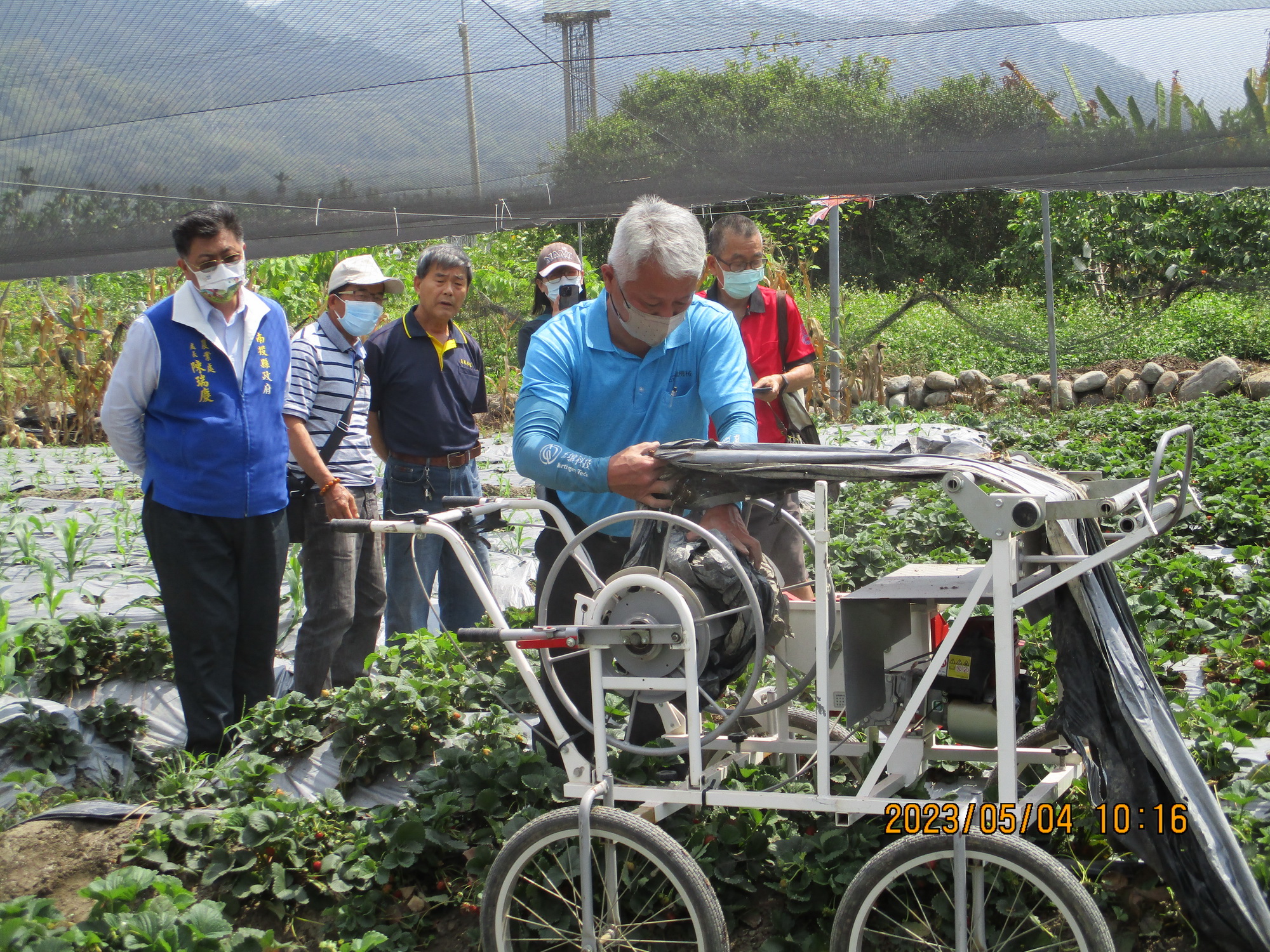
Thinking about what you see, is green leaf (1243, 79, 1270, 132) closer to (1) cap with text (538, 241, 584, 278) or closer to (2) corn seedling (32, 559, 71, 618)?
(1) cap with text (538, 241, 584, 278)

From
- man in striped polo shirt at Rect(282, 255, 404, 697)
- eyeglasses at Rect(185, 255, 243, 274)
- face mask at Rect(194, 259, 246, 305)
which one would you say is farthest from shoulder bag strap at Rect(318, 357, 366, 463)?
eyeglasses at Rect(185, 255, 243, 274)

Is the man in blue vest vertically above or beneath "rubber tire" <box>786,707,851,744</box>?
above

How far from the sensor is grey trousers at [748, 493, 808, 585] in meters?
4.00

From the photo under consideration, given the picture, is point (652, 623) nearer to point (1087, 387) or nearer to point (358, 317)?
point (358, 317)

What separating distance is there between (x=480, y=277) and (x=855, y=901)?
38.1ft

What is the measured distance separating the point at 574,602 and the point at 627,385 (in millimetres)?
622

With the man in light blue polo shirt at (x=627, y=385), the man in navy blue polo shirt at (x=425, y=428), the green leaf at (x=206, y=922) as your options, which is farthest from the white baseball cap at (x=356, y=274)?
the green leaf at (x=206, y=922)

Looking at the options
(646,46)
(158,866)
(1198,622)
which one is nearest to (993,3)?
(646,46)

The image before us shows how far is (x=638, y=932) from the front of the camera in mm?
2793

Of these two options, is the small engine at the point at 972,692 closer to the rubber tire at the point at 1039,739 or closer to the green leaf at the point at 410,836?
the rubber tire at the point at 1039,739

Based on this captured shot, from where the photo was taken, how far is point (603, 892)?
8.61 ft

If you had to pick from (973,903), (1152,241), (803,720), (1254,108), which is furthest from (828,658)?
(1152,241)

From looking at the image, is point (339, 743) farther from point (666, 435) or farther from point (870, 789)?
point (870, 789)

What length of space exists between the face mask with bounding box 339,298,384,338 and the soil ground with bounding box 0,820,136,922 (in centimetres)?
194
